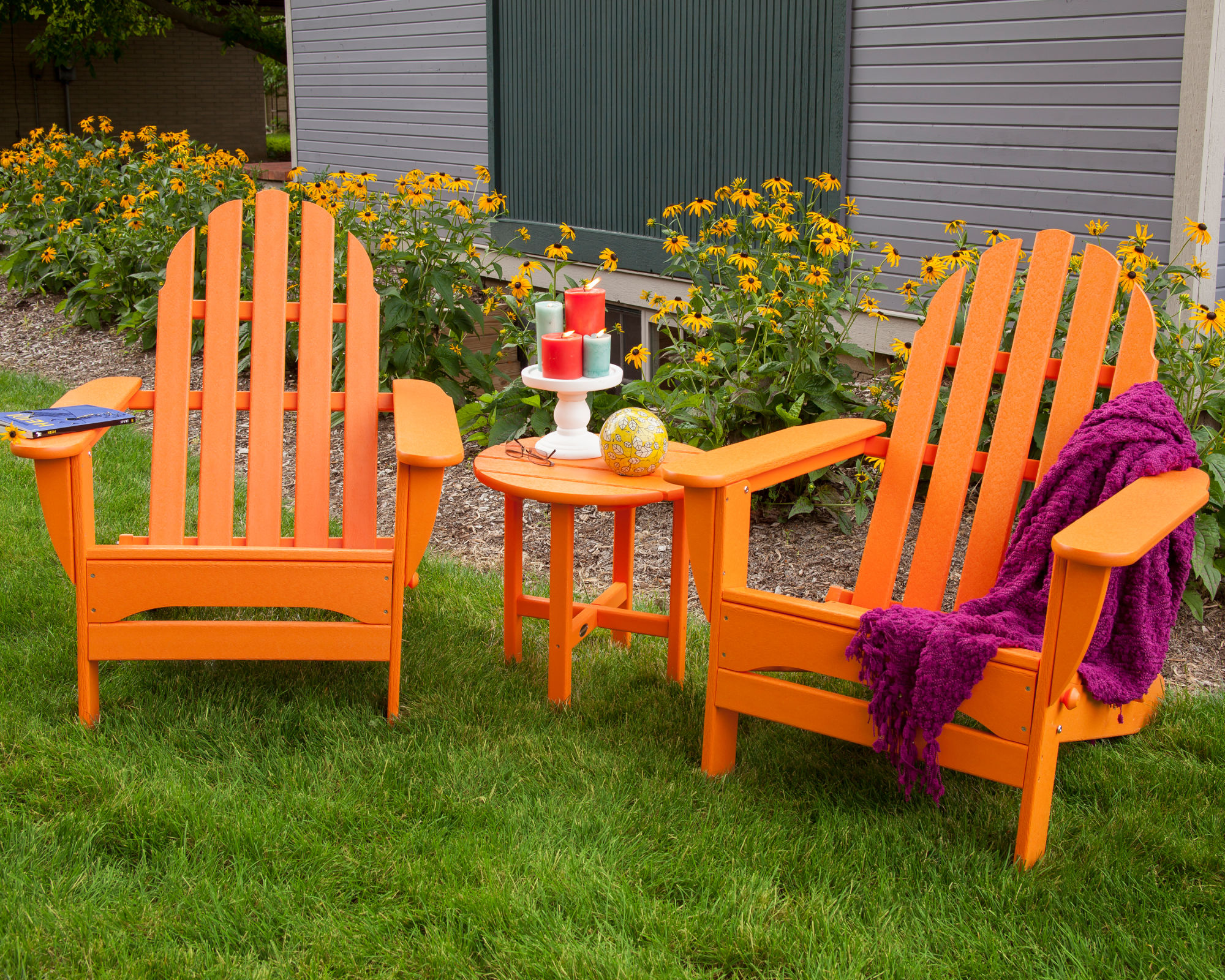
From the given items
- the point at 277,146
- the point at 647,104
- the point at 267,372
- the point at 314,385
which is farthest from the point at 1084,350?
the point at 277,146

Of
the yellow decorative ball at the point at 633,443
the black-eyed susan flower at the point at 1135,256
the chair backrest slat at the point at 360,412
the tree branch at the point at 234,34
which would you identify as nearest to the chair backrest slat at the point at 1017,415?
the black-eyed susan flower at the point at 1135,256

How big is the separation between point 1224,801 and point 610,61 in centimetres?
485

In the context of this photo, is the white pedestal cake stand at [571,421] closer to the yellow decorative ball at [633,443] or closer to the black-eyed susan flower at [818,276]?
the yellow decorative ball at [633,443]

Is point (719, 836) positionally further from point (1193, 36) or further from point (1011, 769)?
point (1193, 36)

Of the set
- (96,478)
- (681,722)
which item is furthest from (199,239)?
(681,722)

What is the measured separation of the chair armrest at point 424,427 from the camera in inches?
92.1

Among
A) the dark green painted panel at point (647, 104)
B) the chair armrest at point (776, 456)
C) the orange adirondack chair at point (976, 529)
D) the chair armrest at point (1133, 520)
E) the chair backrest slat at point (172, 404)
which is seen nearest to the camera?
the chair armrest at point (1133, 520)

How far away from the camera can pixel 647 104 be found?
5.77 m

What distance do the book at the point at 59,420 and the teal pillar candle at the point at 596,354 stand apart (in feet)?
3.18

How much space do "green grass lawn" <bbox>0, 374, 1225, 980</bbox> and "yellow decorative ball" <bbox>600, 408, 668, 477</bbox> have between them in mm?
537

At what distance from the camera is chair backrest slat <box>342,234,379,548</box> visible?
9.28ft

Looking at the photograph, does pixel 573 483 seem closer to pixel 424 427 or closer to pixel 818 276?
pixel 424 427

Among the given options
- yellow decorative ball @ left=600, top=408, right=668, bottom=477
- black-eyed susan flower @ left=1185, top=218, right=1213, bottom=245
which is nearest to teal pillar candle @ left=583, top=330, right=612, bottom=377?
yellow decorative ball @ left=600, top=408, right=668, bottom=477

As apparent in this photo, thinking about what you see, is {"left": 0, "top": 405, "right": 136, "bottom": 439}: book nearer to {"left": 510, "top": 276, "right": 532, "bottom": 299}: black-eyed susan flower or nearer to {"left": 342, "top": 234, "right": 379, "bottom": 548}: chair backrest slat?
{"left": 342, "top": 234, "right": 379, "bottom": 548}: chair backrest slat
